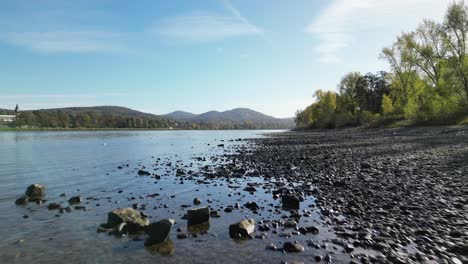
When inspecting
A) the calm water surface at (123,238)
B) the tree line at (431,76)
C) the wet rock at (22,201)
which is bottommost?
the calm water surface at (123,238)

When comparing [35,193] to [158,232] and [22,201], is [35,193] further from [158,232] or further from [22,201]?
[158,232]

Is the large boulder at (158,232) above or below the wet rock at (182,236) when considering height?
above

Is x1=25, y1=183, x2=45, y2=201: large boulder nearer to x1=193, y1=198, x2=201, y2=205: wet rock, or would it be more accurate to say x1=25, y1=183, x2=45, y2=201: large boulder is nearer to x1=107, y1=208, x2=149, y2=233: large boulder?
x1=107, y1=208, x2=149, y2=233: large boulder

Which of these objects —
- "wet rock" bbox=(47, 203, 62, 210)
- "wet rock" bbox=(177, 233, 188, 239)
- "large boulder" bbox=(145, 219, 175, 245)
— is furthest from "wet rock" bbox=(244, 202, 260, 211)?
"wet rock" bbox=(47, 203, 62, 210)

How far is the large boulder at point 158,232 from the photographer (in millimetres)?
9078

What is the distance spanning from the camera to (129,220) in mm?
10406

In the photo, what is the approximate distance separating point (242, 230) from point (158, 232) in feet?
8.57

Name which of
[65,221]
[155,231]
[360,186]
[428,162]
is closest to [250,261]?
[155,231]

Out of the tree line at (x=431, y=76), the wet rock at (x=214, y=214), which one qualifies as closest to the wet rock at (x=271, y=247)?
the wet rock at (x=214, y=214)

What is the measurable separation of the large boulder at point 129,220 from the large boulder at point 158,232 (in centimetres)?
98

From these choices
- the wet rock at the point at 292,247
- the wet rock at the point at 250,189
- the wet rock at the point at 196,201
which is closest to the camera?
the wet rock at the point at 292,247

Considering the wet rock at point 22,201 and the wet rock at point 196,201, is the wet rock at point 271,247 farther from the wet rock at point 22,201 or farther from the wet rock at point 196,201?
the wet rock at point 22,201

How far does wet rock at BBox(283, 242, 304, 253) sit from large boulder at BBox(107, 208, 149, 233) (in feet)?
16.6

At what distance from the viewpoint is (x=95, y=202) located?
14.5 m
